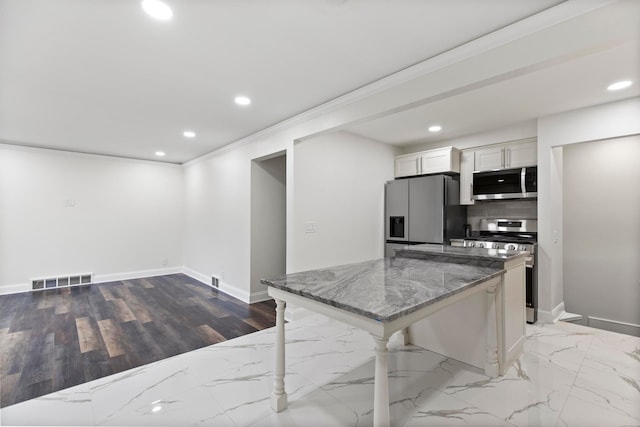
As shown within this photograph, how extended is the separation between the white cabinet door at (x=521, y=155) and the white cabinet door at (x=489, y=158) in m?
0.08

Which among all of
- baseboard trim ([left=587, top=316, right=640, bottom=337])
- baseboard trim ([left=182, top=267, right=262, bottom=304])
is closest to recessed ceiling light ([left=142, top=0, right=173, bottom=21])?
baseboard trim ([left=182, top=267, right=262, bottom=304])

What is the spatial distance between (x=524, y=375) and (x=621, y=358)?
1064mm

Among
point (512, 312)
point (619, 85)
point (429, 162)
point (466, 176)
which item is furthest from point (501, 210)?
point (512, 312)

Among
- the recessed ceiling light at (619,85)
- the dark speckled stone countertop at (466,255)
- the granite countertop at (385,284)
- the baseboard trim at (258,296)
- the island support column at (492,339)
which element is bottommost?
the baseboard trim at (258,296)

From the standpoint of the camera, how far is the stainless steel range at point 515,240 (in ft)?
11.2

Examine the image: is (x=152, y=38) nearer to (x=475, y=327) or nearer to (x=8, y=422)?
(x=8, y=422)

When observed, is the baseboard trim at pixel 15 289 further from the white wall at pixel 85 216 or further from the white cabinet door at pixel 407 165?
the white cabinet door at pixel 407 165

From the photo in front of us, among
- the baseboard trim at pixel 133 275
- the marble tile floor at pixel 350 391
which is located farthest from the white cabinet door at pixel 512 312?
the baseboard trim at pixel 133 275

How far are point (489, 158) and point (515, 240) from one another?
3.93 feet

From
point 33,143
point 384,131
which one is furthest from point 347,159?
point 33,143

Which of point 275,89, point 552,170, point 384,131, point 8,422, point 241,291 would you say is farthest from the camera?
point 241,291

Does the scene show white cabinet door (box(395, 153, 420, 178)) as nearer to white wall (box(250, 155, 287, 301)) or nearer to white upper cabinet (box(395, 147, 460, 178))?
white upper cabinet (box(395, 147, 460, 178))

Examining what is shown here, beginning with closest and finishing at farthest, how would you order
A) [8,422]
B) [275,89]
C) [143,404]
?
[8,422] → [143,404] → [275,89]

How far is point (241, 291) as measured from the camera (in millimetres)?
4391
